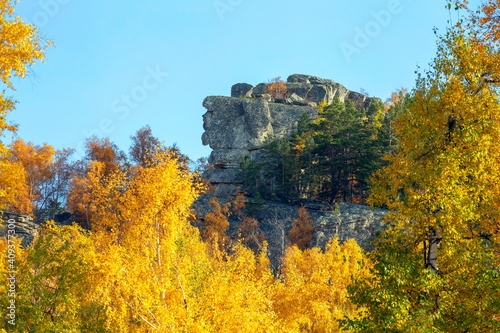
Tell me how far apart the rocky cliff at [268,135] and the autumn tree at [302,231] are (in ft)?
2.93

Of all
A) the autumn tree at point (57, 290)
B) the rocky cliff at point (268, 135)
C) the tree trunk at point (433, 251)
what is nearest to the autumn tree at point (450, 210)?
the tree trunk at point (433, 251)

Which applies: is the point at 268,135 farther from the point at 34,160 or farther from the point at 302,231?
the point at 34,160

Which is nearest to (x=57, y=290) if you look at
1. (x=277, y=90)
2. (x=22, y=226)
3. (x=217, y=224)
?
(x=217, y=224)

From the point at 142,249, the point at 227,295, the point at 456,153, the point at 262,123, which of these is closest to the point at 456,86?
the point at 456,153

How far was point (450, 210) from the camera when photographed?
13.0 m

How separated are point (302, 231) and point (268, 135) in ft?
76.4

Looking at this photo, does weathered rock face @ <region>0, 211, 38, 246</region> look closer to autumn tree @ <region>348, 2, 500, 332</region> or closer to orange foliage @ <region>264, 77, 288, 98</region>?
autumn tree @ <region>348, 2, 500, 332</region>

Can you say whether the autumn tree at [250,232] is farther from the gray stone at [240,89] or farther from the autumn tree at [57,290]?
the gray stone at [240,89]

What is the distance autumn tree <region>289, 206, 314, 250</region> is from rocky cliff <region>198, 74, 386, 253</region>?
2.93ft

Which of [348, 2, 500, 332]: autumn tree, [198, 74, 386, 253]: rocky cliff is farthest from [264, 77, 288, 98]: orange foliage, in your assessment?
[348, 2, 500, 332]: autumn tree

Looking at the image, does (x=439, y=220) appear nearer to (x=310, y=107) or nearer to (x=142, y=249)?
(x=142, y=249)

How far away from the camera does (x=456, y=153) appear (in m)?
13.4

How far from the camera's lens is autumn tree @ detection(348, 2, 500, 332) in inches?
512

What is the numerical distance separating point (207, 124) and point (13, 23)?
6933 centimetres
